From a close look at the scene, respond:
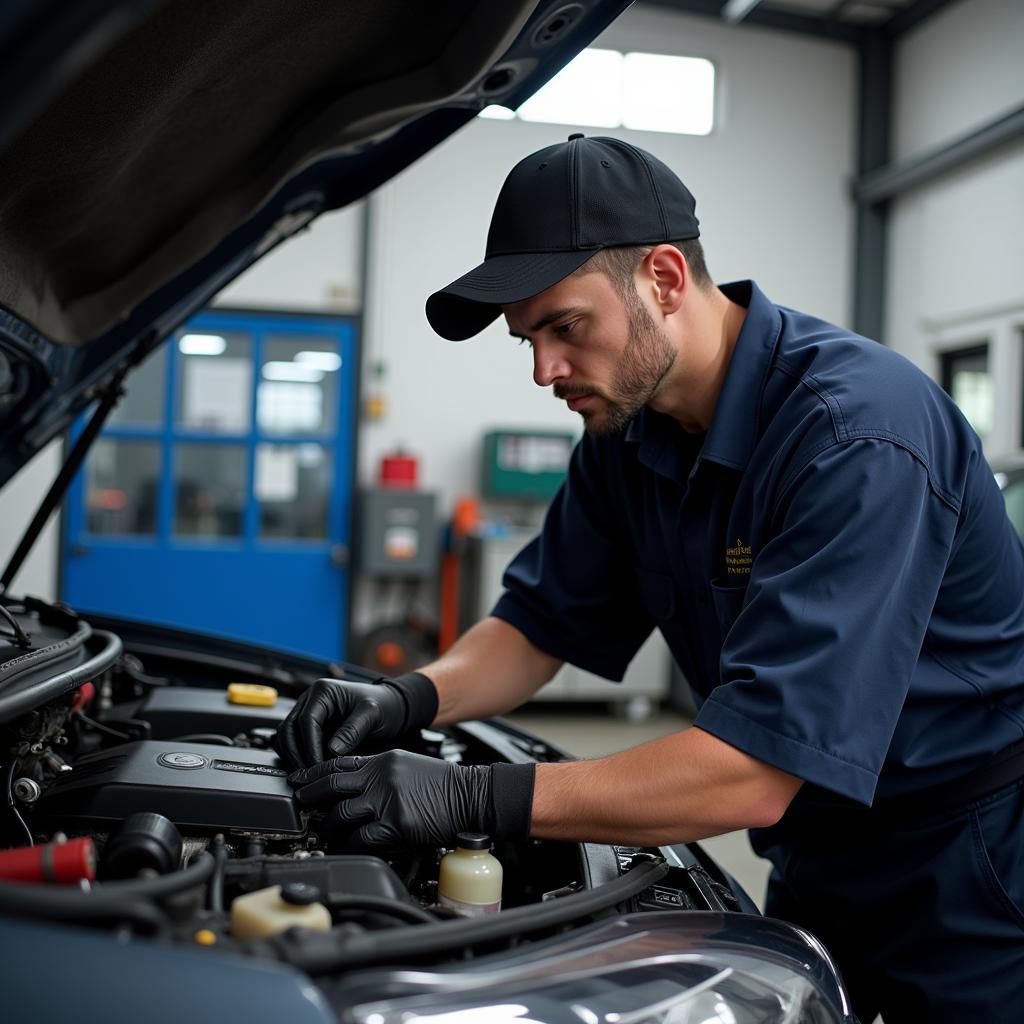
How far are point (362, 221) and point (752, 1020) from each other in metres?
5.03

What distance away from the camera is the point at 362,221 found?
5363mm

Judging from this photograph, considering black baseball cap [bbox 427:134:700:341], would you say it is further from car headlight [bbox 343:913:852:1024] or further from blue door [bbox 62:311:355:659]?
blue door [bbox 62:311:355:659]

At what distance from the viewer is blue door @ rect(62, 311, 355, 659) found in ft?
16.8

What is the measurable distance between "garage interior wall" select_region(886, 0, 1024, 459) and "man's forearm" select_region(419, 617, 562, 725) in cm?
416

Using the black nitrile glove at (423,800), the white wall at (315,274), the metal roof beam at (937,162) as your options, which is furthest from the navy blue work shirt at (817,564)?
the metal roof beam at (937,162)

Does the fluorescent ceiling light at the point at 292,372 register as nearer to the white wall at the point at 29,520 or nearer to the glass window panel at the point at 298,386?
the glass window panel at the point at 298,386

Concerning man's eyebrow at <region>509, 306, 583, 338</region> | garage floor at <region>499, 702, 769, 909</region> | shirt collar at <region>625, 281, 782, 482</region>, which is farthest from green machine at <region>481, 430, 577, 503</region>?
man's eyebrow at <region>509, 306, 583, 338</region>

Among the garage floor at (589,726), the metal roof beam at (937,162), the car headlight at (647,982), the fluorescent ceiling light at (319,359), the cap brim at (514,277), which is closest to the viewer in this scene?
the car headlight at (647,982)

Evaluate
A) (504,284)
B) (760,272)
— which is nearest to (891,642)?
(504,284)

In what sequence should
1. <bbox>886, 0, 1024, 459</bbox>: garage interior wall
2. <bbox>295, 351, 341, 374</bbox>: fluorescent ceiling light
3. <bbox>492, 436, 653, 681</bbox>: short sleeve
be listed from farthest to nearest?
<bbox>295, 351, 341, 374</bbox>: fluorescent ceiling light → <bbox>886, 0, 1024, 459</bbox>: garage interior wall → <bbox>492, 436, 653, 681</bbox>: short sleeve

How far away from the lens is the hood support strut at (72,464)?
1595mm

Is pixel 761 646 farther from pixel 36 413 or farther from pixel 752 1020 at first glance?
pixel 36 413

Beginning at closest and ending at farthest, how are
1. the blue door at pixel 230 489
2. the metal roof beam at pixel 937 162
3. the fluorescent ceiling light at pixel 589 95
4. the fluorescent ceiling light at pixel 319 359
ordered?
the metal roof beam at pixel 937 162 < the blue door at pixel 230 489 < the fluorescent ceiling light at pixel 319 359 < the fluorescent ceiling light at pixel 589 95

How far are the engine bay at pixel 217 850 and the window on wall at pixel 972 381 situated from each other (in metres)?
4.61
